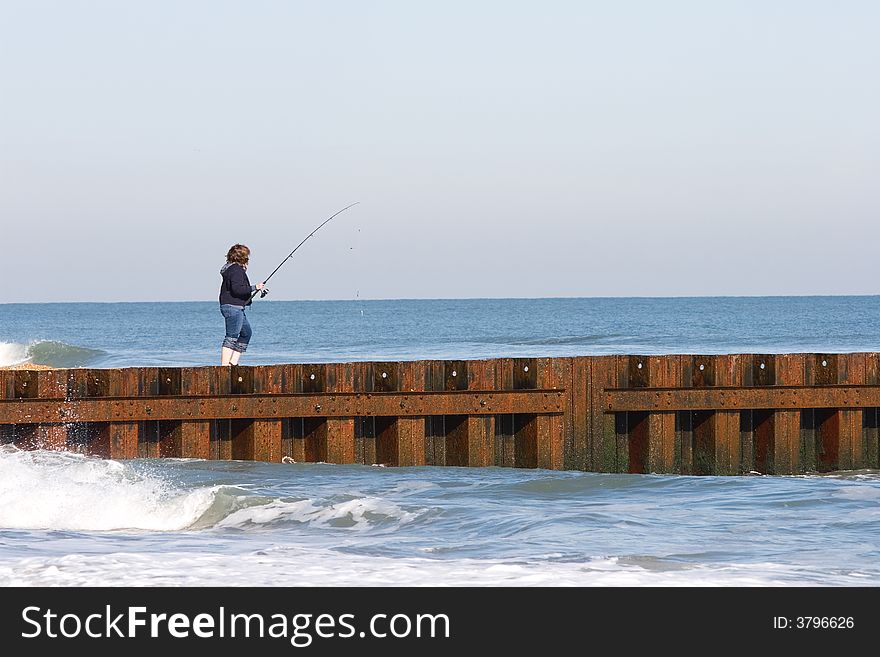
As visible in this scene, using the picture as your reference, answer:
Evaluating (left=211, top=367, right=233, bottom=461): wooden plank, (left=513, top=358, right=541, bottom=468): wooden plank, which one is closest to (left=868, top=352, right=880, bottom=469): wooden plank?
(left=513, top=358, right=541, bottom=468): wooden plank

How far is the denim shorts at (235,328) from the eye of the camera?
11.7 metres

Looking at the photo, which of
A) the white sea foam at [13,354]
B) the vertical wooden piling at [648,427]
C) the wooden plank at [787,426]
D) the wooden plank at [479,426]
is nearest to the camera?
the wooden plank at [479,426]

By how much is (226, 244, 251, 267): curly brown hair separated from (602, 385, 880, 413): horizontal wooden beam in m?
3.97

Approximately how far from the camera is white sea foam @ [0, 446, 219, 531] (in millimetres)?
8391

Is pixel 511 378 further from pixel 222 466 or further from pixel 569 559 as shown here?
pixel 569 559

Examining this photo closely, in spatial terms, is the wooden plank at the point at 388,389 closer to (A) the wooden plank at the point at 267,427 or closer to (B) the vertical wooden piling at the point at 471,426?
(B) the vertical wooden piling at the point at 471,426

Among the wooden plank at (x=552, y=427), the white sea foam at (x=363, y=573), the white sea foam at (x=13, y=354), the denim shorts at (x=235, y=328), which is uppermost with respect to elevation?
the denim shorts at (x=235, y=328)

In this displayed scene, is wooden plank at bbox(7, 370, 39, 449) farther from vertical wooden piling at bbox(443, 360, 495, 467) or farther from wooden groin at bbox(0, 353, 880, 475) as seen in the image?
vertical wooden piling at bbox(443, 360, 495, 467)

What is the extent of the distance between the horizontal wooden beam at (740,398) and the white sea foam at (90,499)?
4.01 m

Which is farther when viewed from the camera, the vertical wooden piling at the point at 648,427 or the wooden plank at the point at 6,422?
the vertical wooden piling at the point at 648,427

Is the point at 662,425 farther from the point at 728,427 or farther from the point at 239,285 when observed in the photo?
the point at 239,285

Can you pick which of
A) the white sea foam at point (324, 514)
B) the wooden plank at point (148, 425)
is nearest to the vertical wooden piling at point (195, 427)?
the wooden plank at point (148, 425)
